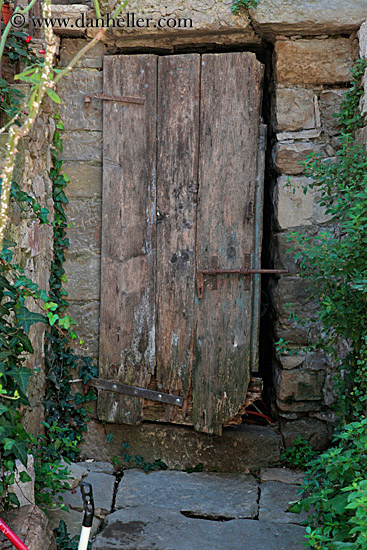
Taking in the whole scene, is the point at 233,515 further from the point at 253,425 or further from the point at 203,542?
the point at 253,425

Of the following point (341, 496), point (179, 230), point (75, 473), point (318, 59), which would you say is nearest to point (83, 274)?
point (179, 230)

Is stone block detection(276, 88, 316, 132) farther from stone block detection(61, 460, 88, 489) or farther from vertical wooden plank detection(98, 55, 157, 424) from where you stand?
stone block detection(61, 460, 88, 489)

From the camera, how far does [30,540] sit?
211 centimetres

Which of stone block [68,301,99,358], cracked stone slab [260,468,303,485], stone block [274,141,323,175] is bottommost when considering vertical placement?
cracked stone slab [260,468,303,485]

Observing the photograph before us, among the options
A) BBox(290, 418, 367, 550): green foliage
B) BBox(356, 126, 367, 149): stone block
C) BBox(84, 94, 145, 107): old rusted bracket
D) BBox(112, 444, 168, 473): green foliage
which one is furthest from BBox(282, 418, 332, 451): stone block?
BBox(84, 94, 145, 107): old rusted bracket

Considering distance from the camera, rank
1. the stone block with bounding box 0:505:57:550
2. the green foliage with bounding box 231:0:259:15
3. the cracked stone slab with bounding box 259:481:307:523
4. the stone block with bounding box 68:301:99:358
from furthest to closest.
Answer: the stone block with bounding box 68:301:99:358 → the green foliage with bounding box 231:0:259:15 → the cracked stone slab with bounding box 259:481:307:523 → the stone block with bounding box 0:505:57:550

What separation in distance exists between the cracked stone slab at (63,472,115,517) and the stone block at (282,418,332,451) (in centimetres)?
106

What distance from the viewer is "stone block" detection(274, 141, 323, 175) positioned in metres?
3.34

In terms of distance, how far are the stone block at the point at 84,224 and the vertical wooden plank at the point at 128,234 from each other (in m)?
0.06

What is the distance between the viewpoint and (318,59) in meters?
3.28

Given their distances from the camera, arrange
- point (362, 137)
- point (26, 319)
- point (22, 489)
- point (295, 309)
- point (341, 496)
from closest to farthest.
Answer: point (341, 496) < point (26, 319) < point (22, 489) < point (362, 137) < point (295, 309)

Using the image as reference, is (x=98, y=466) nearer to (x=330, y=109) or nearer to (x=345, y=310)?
(x=345, y=310)

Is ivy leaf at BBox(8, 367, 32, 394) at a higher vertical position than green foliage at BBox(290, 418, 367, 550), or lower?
higher

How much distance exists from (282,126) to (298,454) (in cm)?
191
